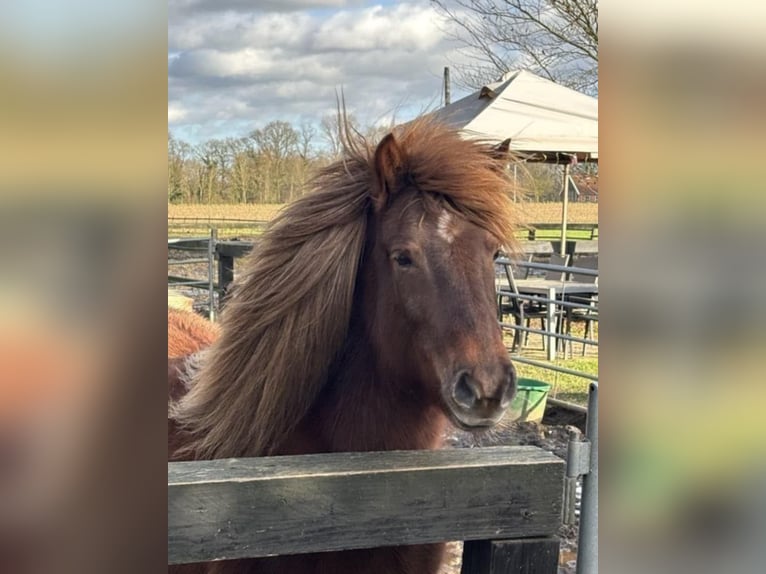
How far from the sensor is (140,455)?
458mm

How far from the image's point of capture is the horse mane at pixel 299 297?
1.64 metres

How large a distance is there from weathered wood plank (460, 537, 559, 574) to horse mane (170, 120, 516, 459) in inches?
24.8

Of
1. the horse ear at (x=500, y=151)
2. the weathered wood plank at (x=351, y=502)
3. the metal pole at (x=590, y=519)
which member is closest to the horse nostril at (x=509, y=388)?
the weathered wood plank at (x=351, y=502)

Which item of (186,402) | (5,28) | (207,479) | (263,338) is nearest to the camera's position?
(5,28)

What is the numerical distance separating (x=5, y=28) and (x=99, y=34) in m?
0.05

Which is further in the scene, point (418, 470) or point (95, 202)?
point (418, 470)

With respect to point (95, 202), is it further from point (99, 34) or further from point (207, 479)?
point (207, 479)

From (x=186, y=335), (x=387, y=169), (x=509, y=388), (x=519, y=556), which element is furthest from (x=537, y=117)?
(x=519, y=556)

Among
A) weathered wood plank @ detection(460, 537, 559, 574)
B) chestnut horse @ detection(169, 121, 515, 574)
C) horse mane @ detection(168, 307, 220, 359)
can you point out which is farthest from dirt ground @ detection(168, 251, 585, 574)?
weathered wood plank @ detection(460, 537, 559, 574)

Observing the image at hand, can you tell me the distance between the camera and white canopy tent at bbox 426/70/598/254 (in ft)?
19.1

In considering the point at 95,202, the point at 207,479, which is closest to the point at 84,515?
the point at 95,202

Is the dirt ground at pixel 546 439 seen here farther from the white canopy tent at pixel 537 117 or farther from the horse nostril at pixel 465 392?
the white canopy tent at pixel 537 117

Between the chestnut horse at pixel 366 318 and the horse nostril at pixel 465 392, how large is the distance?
0.02 m

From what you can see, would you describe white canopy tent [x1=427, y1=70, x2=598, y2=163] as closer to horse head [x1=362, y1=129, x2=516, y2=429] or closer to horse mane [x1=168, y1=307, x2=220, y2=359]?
horse mane [x1=168, y1=307, x2=220, y2=359]
